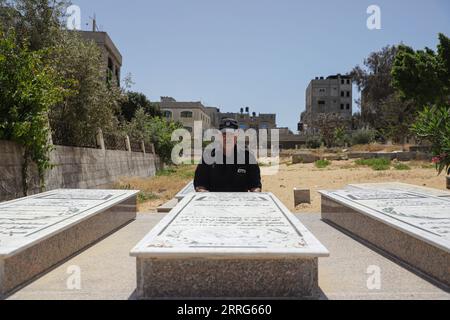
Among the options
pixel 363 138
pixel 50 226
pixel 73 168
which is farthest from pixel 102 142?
pixel 363 138

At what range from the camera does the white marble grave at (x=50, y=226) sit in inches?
145

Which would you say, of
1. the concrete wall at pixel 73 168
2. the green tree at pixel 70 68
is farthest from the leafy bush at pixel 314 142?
the green tree at pixel 70 68

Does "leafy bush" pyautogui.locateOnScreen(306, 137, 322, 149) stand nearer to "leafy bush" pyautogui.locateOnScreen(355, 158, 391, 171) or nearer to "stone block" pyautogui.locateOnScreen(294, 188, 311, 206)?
"leafy bush" pyautogui.locateOnScreen(355, 158, 391, 171)

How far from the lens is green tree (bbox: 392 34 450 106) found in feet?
102

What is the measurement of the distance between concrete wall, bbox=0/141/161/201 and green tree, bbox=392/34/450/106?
818 inches

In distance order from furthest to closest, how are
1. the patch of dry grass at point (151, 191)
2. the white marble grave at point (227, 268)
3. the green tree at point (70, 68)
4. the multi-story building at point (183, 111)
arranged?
the multi-story building at point (183, 111)
the green tree at point (70, 68)
the patch of dry grass at point (151, 191)
the white marble grave at point (227, 268)

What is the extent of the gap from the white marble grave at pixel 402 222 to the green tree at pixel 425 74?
27.5m

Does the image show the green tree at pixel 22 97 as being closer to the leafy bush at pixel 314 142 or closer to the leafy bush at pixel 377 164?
the leafy bush at pixel 377 164

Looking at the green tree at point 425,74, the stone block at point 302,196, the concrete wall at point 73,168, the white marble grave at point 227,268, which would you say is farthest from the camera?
the green tree at point 425,74

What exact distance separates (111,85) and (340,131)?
121 feet

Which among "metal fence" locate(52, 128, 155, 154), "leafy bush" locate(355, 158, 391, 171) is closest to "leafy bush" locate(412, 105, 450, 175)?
"metal fence" locate(52, 128, 155, 154)
